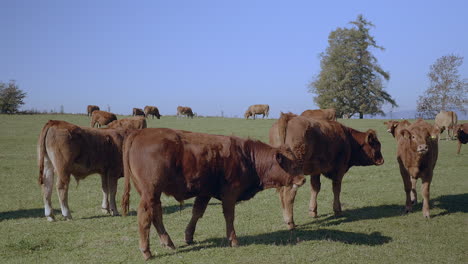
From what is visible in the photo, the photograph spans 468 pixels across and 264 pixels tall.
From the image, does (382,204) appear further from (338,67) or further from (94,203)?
(338,67)

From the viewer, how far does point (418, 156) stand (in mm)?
9180

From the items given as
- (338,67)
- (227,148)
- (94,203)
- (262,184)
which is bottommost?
(94,203)

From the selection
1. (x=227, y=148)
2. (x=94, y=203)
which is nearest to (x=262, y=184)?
(x=227, y=148)

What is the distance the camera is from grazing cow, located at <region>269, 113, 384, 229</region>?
8289 mm

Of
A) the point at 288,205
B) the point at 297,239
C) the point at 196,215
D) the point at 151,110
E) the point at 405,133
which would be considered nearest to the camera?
the point at 196,215

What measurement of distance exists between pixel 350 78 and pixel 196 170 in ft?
174

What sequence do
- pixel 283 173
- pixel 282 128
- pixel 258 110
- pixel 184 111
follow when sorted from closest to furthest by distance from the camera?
pixel 283 173 < pixel 282 128 < pixel 258 110 < pixel 184 111

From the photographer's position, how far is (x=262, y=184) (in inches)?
271

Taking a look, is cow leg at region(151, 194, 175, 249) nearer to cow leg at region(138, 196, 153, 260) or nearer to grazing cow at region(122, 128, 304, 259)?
grazing cow at region(122, 128, 304, 259)

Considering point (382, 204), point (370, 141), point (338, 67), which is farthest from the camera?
point (338, 67)

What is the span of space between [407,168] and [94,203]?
8121 mm

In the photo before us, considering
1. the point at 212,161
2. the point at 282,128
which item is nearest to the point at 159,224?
the point at 212,161

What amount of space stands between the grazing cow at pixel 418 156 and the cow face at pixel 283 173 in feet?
11.9

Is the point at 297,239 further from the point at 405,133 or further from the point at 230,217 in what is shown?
the point at 405,133
